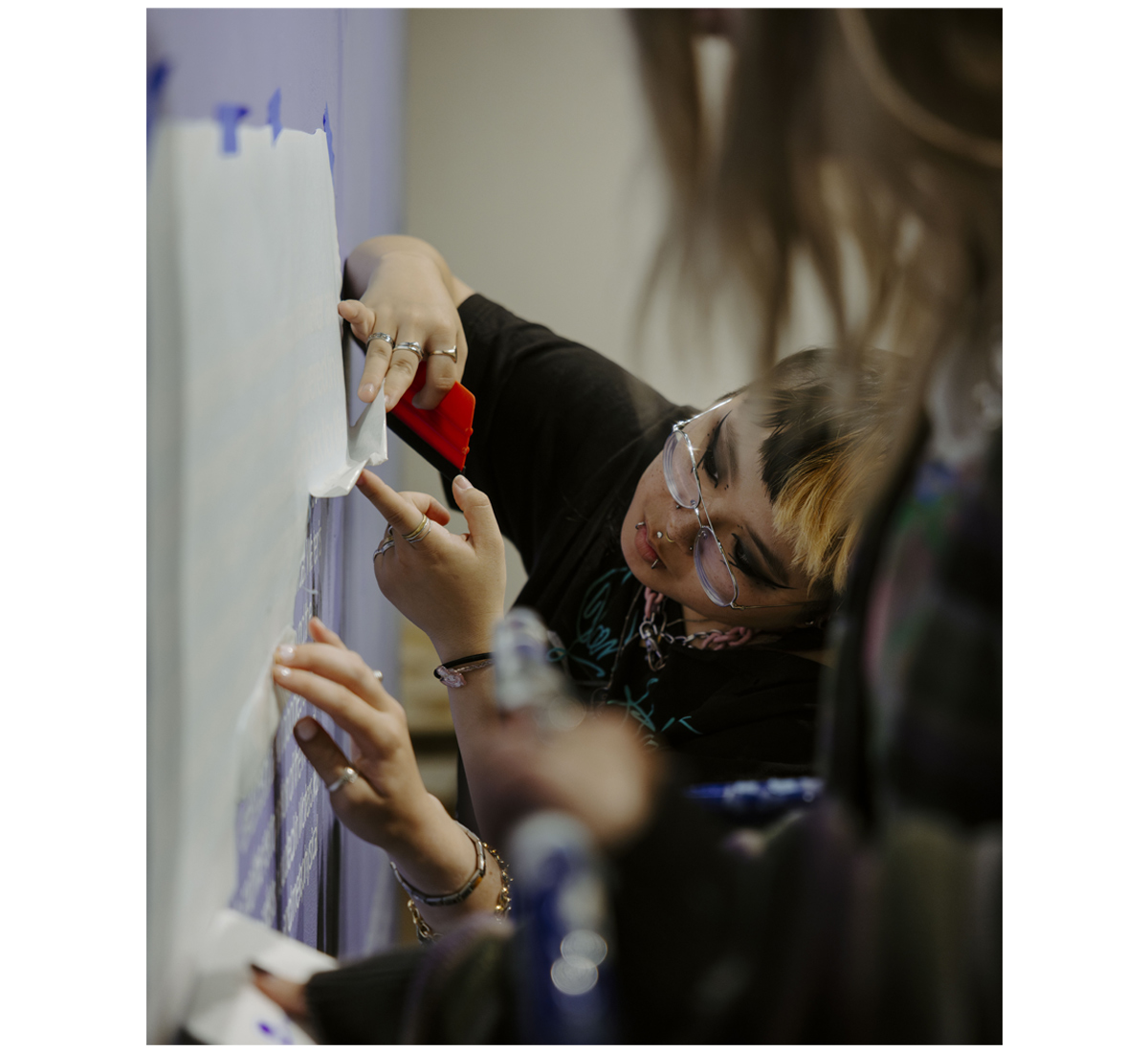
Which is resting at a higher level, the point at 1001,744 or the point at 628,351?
the point at 628,351

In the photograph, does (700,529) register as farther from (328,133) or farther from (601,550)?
(328,133)

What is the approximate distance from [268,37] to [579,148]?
0.83 ft

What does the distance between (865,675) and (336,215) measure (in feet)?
1.54

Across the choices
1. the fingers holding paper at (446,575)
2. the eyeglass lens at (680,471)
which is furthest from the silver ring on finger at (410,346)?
the eyeglass lens at (680,471)

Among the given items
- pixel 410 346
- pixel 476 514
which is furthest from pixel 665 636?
pixel 410 346

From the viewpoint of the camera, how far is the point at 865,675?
299mm

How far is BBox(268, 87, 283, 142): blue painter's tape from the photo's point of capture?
0.37 meters

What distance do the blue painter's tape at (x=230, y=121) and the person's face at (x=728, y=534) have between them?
367 millimetres

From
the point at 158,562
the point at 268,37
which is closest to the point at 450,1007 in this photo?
the point at 158,562

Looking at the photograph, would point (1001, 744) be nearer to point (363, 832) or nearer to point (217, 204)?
point (363, 832)

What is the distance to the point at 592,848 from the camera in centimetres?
30

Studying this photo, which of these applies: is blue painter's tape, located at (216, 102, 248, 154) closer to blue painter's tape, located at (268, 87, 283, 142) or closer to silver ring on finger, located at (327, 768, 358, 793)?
blue painter's tape, located at (268, 87, 283, 142)

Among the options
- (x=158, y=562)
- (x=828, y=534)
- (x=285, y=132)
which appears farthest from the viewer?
(x=828, y=534)

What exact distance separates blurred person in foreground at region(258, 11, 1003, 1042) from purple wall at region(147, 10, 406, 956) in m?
0.13
